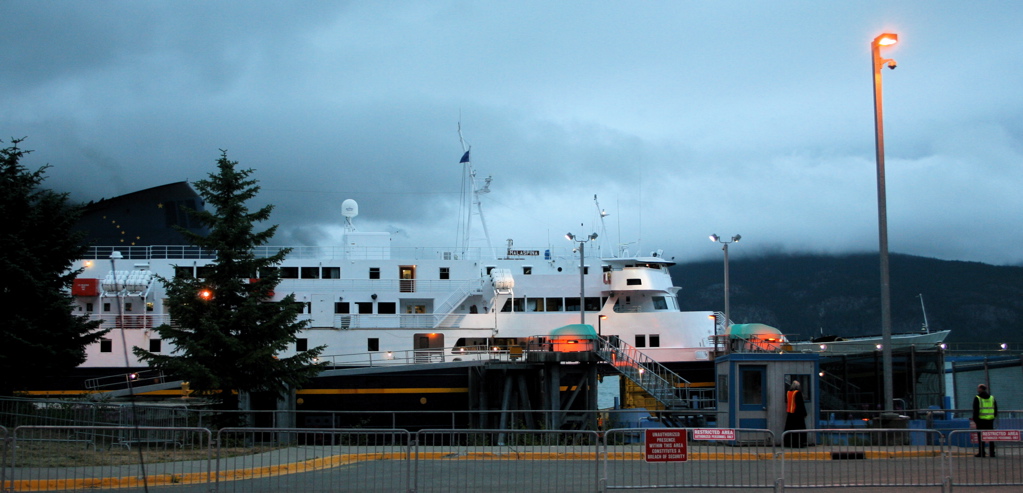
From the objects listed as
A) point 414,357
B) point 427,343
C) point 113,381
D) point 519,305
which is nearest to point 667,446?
point 414,357

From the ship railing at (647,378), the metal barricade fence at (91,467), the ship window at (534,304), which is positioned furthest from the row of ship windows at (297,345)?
the metal barricade fence at (91,467)

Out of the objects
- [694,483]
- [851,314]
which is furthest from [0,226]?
[851,314]

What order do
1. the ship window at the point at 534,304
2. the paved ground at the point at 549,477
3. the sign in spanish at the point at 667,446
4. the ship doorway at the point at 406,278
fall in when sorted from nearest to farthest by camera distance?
1. the sign in spanish at the point at 667,446
2. the paved ground at the point at 549,477
3. the ship window at the point at 534,304
4. the ship doorway at the point at 406,278

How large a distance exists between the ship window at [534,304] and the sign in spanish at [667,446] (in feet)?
81.7

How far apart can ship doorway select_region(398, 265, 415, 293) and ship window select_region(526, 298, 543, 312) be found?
15.4 ft

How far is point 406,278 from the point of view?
119 feet

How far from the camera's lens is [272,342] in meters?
21.7

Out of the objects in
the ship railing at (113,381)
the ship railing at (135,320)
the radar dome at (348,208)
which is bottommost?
the ship railing at (113,381)

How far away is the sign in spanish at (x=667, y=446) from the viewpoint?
10.5m

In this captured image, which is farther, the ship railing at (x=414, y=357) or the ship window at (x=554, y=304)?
the ship window at (x=554, y=304)

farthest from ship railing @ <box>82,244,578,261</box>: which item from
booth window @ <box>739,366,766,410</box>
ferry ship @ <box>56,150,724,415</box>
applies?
booth window @ <box>739,366,766,410</box>

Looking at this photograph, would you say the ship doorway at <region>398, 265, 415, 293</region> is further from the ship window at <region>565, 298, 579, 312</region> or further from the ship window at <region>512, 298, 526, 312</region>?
the ship window at <region>565, 298, 579, 312</region>

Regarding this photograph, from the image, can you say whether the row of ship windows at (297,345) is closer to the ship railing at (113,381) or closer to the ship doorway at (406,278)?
the ship railing at (113,381)

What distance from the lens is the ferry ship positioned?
1276 inches
